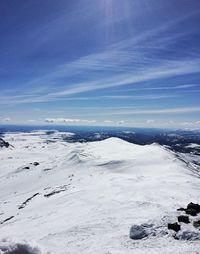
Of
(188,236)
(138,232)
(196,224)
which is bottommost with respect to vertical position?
(138,232)

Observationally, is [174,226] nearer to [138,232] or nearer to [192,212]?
[138,232]

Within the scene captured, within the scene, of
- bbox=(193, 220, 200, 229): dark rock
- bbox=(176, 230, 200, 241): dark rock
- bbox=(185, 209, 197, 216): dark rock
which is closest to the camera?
bbox=(176, 230, 200, 241): dark rock

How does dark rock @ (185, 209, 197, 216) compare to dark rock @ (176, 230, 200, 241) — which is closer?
dark rock @ (176, 230, 200, 241)

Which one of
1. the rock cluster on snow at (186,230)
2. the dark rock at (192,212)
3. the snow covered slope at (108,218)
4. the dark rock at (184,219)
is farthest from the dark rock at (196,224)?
the dark rock at (192,212)

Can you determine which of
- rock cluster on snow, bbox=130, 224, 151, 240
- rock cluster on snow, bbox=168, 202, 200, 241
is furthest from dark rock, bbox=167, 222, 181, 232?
rock cluster on snow, bbox=130, 224, 151, 240

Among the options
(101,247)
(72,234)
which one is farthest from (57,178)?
(101,247)

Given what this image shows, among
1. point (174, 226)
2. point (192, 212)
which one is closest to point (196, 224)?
point (174, 226)

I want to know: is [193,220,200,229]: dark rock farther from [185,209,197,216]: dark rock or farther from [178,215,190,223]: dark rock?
[185,209,197,216]: dark rock

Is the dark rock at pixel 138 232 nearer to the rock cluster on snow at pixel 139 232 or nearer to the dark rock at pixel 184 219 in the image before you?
the rock cluster on snow at pixel 139 232
